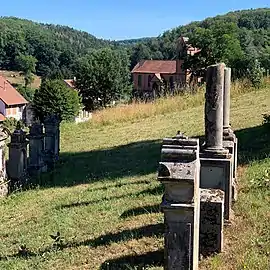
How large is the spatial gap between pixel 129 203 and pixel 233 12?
10963 cm

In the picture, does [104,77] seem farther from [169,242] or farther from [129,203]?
[169,242]

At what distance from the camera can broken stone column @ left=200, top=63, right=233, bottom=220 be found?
18.5ft

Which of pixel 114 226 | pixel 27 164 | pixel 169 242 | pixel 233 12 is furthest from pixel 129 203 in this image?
pixel 233 12

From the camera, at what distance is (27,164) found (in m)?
11.3

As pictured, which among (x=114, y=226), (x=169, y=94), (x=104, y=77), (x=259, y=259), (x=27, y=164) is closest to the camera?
(x=259, y=259)

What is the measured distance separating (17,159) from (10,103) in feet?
160

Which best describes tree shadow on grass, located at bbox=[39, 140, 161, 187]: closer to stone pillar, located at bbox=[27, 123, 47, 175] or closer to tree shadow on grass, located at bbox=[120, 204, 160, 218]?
stone pillar, located at bbox=[27, 123, 47, 175]

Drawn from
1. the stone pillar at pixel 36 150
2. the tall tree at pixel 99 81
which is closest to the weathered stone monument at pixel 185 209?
the stone pillar at pixel 36 150

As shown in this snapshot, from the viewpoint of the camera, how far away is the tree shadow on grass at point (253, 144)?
916cm

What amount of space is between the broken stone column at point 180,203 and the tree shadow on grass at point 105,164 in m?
5.70

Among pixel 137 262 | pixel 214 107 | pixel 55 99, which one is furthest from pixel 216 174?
pixel 55 99

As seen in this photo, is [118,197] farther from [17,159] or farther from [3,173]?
[17,159]

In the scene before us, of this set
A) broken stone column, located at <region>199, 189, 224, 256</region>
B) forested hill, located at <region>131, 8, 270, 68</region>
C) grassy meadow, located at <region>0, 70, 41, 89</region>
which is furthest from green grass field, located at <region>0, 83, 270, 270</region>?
grassy meadow, located at <region>0, 70, 41, 89</region>

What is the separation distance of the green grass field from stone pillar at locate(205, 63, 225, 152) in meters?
1.01
